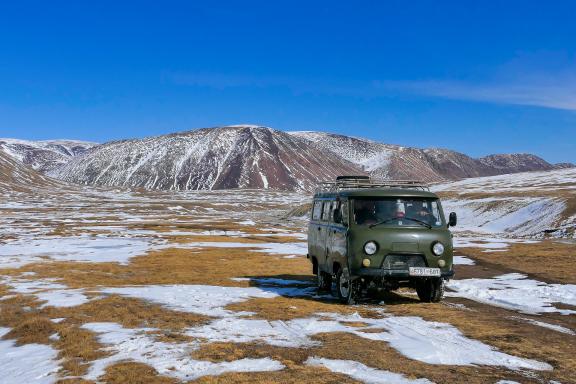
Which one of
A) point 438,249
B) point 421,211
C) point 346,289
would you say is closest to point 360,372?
point 346,289

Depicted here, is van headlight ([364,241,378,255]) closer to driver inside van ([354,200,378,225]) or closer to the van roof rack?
driver inside van ([354,200,378,225])

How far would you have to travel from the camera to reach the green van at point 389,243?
1591 cm

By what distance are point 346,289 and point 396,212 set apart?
282 centimetres

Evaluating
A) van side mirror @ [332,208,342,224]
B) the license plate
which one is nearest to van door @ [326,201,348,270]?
van side mirror @ [332,208,342,224]

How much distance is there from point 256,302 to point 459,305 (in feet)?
21.4

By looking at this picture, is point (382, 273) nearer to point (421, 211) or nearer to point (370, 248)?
point (370, 248)

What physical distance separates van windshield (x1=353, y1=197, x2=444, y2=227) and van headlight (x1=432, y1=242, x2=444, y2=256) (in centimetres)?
66

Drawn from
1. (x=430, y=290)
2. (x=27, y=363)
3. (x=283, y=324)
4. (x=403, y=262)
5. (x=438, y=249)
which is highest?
(x=438, y=249)

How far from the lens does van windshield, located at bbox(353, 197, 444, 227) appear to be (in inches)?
648

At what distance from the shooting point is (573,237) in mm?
56500

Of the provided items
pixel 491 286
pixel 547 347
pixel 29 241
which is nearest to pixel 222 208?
pixel 29 241

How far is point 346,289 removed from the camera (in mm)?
16703

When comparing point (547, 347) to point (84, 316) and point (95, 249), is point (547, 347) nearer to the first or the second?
point (84, 316)

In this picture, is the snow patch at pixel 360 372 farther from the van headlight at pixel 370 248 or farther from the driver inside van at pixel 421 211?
the driver inside van at pixel 421 211
